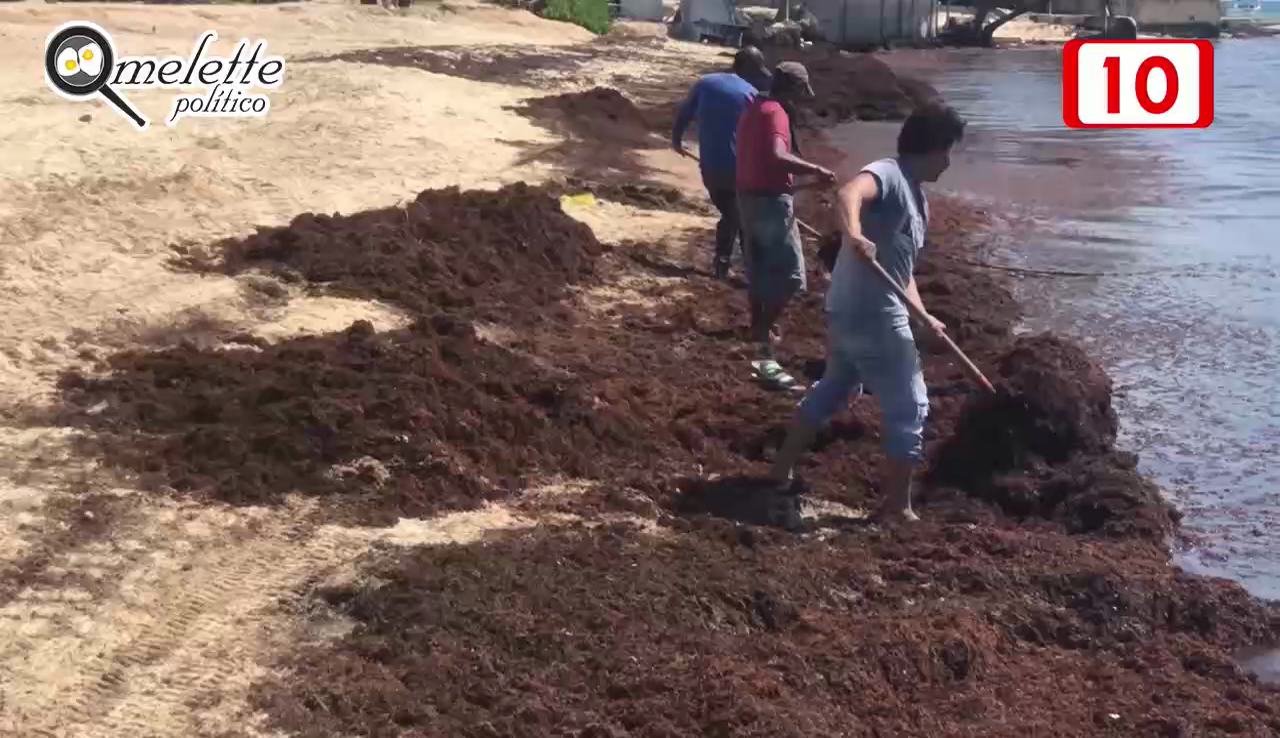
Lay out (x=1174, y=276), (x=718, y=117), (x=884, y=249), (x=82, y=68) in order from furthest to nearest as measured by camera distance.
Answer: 1. (x=82, y=68)
2. (x=1174, y=276)
3. (x=718, y=117)
4. (x=884, y=249)

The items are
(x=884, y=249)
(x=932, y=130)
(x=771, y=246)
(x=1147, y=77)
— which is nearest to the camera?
(x=932, y=130)

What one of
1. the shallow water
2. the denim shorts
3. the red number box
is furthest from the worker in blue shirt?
the red number box

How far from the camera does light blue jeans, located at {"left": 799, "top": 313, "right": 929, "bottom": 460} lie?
5793mm

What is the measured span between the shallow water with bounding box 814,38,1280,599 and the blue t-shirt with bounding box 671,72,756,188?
269cm

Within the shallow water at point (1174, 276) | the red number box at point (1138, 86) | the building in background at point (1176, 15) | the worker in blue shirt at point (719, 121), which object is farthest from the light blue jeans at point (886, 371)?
the building in background at point (1176, 15)

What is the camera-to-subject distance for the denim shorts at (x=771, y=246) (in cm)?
819

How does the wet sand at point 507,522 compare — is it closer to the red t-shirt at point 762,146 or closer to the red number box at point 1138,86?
the red t-shirt at point 762,146

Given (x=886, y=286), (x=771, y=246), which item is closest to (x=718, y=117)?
(x=771, y=246)

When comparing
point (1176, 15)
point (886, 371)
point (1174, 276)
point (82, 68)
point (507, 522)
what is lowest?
point (1174, 276)

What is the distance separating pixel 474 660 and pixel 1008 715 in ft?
5.44

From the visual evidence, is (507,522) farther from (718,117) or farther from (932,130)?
(718,117)

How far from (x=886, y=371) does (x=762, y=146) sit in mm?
2518

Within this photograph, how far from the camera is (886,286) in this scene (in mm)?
5730

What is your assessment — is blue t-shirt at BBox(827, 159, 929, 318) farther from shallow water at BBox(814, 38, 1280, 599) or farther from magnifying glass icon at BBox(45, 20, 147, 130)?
magnifying glass icon at BBox(45, 20, 147, 130)
